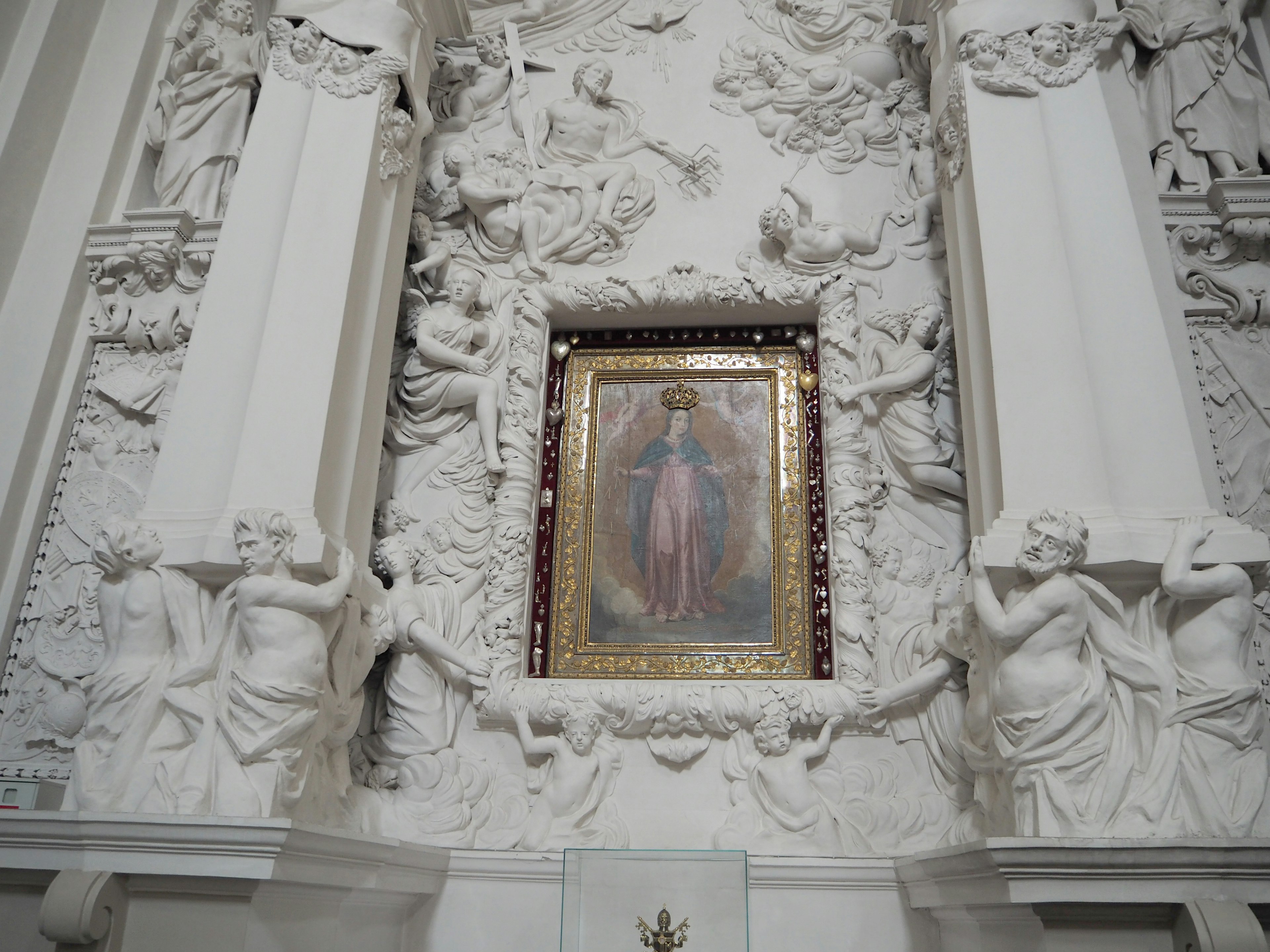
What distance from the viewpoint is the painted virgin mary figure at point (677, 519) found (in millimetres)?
5844

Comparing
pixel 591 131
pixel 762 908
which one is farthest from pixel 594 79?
pixel 762 908

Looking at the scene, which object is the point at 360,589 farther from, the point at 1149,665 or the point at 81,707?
the point at 1149,665

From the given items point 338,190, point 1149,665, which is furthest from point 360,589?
point 1149,665

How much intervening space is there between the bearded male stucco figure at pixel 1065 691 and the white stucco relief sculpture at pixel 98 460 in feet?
14.3

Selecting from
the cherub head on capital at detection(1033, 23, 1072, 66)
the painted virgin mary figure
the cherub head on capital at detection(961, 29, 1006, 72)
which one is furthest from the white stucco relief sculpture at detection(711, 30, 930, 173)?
the painted virgin mary figure

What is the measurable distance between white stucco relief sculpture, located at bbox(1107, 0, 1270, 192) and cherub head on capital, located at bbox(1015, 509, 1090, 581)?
2.73 m

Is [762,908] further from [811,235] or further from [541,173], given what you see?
[541,173]

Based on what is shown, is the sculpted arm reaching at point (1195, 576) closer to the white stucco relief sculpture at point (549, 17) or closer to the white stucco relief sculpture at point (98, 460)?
the white stucco relief sculpture at point (98, 460)

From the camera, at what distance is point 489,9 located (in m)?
7.38

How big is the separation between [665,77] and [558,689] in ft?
14.3

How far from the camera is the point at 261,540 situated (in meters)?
4.43

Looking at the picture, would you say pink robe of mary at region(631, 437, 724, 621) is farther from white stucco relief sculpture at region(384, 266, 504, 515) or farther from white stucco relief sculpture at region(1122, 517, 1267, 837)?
white stucco relief sculpture at region(1122, 517, 1267, 837)

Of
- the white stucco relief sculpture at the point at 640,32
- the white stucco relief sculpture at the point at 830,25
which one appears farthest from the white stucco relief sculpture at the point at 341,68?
the white stucco relief sculpture at the point at 830,25

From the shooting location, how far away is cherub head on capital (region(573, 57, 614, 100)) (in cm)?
689
